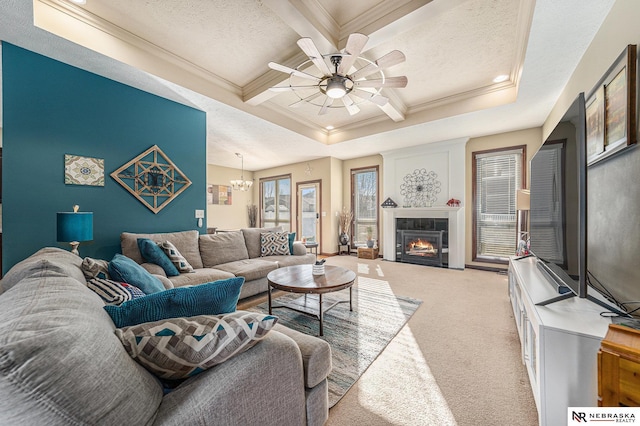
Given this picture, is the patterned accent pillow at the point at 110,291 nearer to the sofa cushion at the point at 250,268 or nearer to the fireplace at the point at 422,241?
the sofa cushion at the point at 250,268

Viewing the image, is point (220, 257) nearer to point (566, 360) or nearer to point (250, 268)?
point (250, 268)

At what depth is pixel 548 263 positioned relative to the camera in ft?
6.38

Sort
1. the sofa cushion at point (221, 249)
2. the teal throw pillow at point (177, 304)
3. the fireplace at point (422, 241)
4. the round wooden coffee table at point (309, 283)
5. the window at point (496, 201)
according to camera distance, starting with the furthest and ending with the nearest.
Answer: the fireplace at point (422, 241)
the window at point (496, 201)
the sofa cushion at point (221, 249)
the round wooden coffee table at point (309, 283)
the teal throw pillow at point (177, 304)

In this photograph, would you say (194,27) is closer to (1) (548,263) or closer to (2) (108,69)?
(2) (108,69)

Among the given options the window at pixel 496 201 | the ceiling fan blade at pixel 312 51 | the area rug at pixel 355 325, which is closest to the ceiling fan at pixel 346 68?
the ceiling fan blade at pixel 312 51

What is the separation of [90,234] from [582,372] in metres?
3.58

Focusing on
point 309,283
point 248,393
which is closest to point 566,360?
point 248,393

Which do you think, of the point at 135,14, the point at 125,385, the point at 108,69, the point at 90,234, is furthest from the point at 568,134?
the point at 108,69

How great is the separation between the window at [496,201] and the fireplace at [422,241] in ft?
1.98

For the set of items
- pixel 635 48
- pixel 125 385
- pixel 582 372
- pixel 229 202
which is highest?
pixel 635 48

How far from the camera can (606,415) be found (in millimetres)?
885

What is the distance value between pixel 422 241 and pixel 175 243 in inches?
185

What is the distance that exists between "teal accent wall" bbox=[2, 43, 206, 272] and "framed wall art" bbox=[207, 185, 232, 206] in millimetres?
4105

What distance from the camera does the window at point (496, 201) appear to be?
4.66 meters
